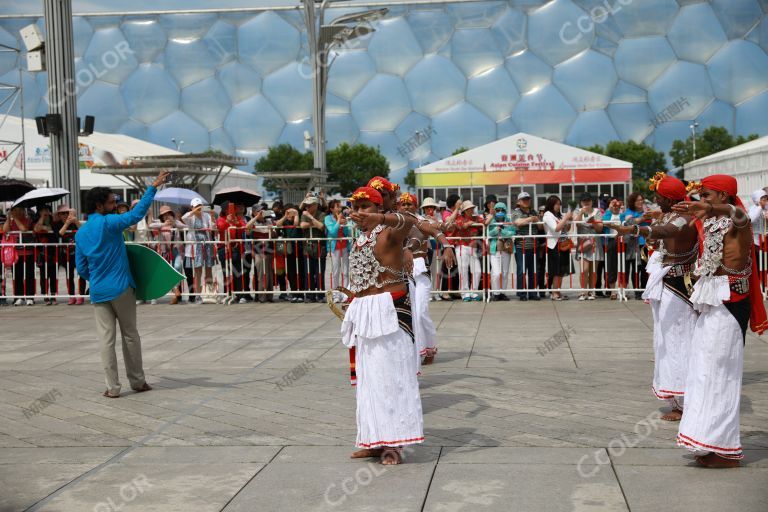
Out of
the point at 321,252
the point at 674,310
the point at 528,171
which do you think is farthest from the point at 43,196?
the point at 528,171

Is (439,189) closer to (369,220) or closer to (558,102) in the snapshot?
(369,220)

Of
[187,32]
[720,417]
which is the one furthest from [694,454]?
[187,32]

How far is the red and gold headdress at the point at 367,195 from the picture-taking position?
17.9 ft

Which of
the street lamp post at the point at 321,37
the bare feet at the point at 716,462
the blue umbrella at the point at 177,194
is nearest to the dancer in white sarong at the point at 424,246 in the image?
the bare feet at the point at 716,462

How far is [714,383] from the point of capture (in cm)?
515

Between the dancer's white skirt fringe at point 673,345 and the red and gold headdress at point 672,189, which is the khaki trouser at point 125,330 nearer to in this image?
the dancer's white skirt fringe at point 673,345

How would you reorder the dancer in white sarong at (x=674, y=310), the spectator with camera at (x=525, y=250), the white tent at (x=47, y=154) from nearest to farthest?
1. the dancer in white sarong at (x=674, y=310)
2. the spectator with camera at (x=525, y=250)
3. the white tent at (x=47, y=154)

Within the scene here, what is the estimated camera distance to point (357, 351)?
218 inches

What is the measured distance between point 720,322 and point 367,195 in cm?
210

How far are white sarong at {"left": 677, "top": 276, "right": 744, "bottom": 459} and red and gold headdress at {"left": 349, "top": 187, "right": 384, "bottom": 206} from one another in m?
1.90

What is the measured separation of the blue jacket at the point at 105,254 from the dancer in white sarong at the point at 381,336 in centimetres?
275

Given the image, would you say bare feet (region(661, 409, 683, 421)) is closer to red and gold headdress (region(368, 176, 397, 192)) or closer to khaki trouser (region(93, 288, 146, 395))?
red and gold headdress (region(368, 176, 397, 192))

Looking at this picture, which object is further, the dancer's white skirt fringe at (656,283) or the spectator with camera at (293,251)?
the spectator with camera at (293,251)

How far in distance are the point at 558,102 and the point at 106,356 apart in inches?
2648
